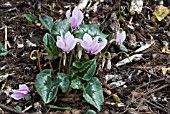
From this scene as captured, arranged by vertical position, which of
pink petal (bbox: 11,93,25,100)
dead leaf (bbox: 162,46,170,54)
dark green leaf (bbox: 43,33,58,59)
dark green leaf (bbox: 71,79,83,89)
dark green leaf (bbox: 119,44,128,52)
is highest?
dark green leaf (bbox: 43,33,58,59)

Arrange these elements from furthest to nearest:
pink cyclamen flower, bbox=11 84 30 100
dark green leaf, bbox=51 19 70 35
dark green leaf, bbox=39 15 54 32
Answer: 1. dark green leaf, bbox=39 15 54 32
2. dark green leaf, bbox=51 19 70 35
3. pink cyclamen flower, bbox=11 84 30 100

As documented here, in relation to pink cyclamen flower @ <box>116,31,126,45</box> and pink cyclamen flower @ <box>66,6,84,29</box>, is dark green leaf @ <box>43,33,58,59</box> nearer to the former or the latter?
pink cyclamen flower @ <box>66,6,84,29</box>

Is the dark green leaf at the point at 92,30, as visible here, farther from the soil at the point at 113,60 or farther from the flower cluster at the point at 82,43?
the flower cluster at the point at 82,43

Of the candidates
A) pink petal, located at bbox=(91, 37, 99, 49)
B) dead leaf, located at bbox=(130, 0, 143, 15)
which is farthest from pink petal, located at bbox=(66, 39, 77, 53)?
dead leaf, located at bbox=(130, 0, 143, 15)

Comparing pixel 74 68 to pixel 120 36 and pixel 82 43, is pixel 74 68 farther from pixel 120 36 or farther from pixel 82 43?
pixel 120 36

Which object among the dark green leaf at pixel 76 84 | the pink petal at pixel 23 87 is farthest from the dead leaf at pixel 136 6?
the pink petal at pixel 23 87

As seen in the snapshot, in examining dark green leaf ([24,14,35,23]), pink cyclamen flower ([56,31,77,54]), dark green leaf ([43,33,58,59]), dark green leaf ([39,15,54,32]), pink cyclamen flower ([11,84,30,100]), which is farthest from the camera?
dark green leaf ([24,14,35,23])

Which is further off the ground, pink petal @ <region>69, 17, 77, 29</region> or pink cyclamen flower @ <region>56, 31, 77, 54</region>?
pink petal @ <region>69, 17, 77, 29</region>

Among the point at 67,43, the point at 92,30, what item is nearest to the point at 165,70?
the point at 92,30
